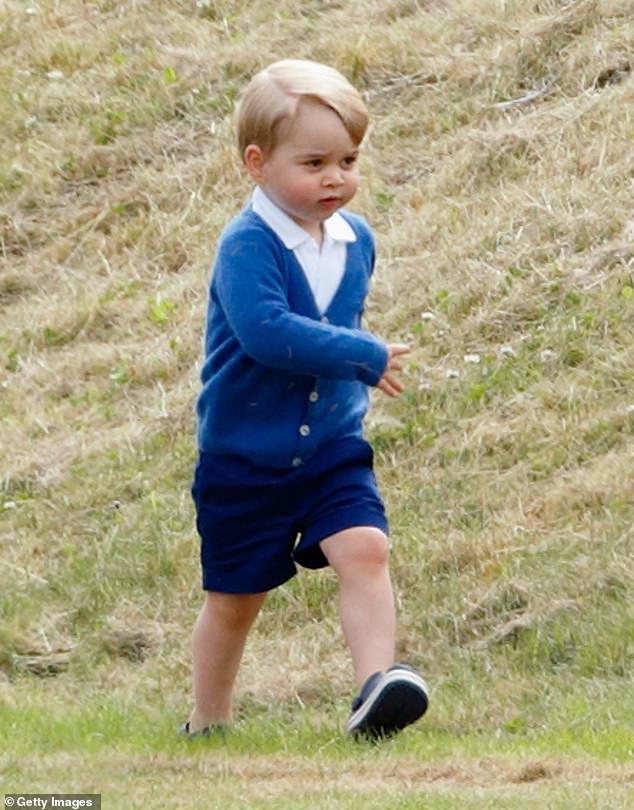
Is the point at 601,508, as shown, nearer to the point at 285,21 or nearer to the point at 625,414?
the point at 625,414

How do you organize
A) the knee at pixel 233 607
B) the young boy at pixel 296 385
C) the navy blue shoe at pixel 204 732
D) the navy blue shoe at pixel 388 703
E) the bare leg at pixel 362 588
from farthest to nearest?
the navy blue shoe at pixel 204 732 < the knee at pixel 233 607 < the bare leg at pixel 362 588 < the young boy at pixel 296 385 < the navy blue shoe at pixel 388 703

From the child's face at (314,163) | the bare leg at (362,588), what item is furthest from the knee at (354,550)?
the child's face at (314,163)

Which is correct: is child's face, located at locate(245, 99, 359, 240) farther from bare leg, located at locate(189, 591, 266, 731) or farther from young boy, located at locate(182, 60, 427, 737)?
bare leg, located at locate(189, 591, 266, 731)

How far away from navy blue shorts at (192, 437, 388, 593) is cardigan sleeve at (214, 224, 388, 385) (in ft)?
1.19

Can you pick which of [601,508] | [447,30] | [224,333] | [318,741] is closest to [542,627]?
[601,508]

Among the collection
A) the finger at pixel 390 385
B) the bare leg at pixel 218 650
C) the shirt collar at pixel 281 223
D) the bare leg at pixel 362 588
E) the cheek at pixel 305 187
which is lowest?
the bare leg at pixel 218 650

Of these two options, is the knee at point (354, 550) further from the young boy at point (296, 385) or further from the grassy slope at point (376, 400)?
the grassy slope at point (376, 400)

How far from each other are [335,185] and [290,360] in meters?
0.55

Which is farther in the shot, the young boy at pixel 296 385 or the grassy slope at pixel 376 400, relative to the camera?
the grassy slope at pixel 376 400

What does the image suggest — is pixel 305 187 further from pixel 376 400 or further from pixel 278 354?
pixel 376 400

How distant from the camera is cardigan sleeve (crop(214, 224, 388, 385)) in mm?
5820

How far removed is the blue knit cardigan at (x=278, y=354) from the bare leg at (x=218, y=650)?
0.49 m

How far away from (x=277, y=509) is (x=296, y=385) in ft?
1.23

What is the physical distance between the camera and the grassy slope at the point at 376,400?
650 centimetres
